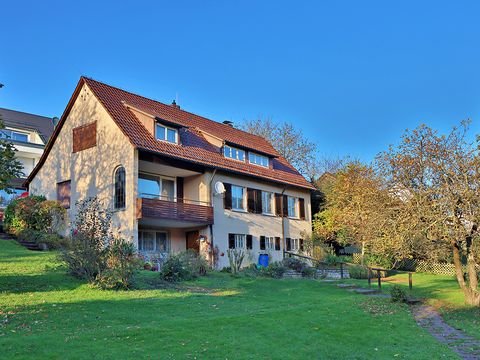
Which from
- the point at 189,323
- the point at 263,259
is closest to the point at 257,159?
the point at 263,259

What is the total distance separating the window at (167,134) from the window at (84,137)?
3428mm

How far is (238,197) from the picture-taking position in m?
29.4

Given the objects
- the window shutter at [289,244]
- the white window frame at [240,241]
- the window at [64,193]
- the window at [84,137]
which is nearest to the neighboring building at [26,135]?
the window at [64,193]

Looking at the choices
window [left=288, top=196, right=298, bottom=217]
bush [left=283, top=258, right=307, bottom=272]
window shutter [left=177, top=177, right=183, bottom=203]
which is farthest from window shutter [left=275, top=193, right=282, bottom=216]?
window shutter [left=177, top=177, right=183, bottom=203]

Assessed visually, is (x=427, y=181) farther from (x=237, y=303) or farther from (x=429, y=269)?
(x=429, y=269)

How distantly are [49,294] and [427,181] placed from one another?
12150 millimetres

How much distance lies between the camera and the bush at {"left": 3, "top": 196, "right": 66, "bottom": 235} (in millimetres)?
25141

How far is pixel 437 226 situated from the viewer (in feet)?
50.8

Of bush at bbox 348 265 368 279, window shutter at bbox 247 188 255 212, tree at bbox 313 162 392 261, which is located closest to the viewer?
bush at bbox 348 265 368 279

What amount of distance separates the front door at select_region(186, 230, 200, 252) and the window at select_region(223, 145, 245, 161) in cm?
519

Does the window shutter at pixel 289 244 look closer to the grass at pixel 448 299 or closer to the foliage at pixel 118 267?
the grass at pixel 448 299

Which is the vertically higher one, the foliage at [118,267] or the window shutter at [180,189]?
the window shutter at [180,189]

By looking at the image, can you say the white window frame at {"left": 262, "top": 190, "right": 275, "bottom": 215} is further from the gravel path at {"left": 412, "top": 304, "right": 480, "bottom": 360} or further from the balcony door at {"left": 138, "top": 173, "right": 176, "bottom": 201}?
the gravel path at {"left": 412, "top": 304, "right": 480, "bottom": 360}

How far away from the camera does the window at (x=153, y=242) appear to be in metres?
25.6
